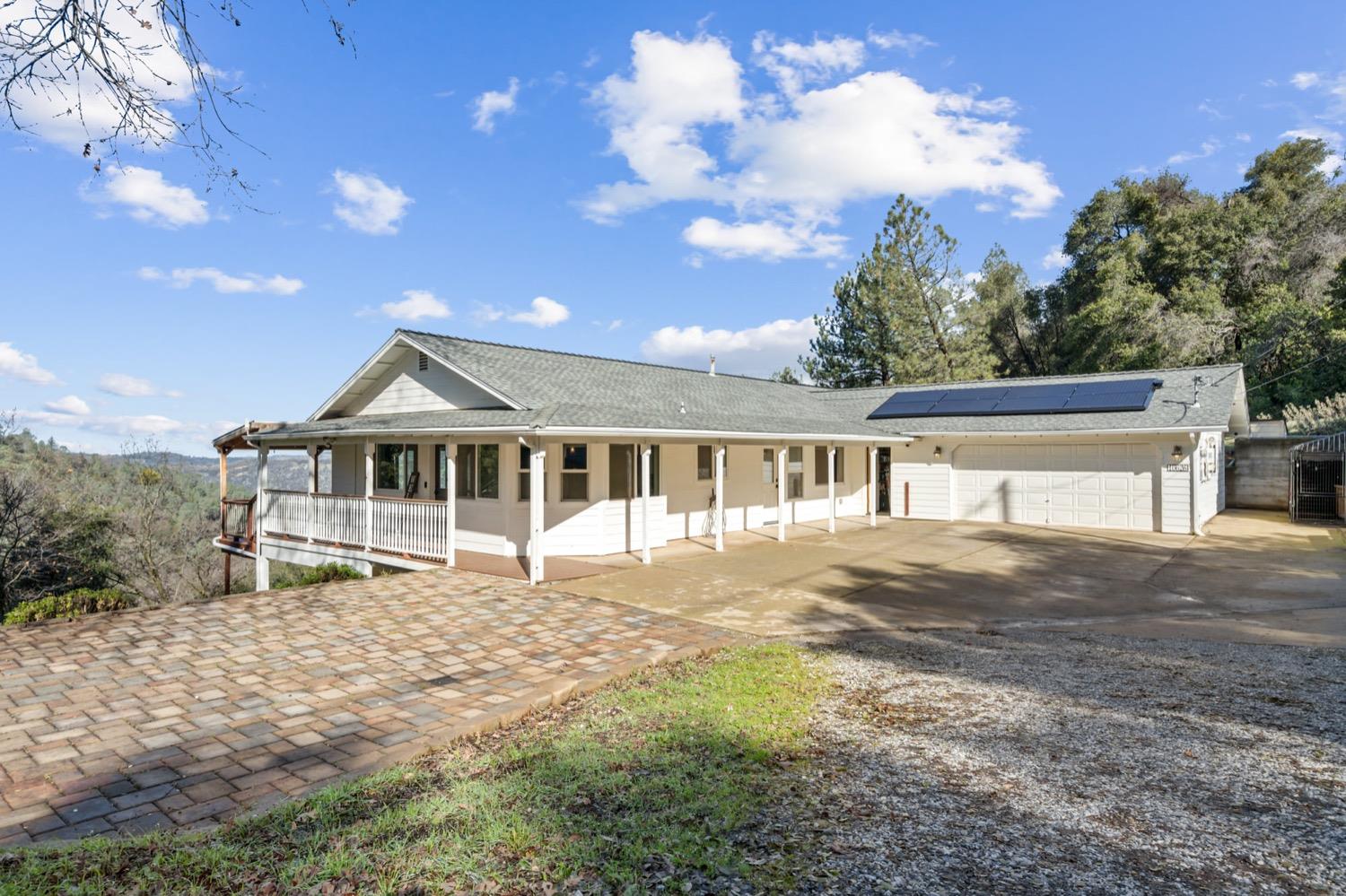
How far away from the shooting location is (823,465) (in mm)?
19406

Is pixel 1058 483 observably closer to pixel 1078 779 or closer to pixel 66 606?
pixel 1078 779

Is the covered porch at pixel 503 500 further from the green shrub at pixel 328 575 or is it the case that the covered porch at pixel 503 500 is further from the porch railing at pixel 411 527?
the green shrub at pixel 328 575

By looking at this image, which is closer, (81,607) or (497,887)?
(497,887)

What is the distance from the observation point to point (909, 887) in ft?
9.13

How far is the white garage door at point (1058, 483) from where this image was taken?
54.2 ft

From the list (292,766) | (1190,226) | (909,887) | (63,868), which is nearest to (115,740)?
(292,766)

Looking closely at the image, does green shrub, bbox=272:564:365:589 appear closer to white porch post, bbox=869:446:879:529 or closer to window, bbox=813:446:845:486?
window, bbox=813:446:845:486

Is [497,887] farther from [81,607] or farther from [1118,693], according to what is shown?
[81,607]

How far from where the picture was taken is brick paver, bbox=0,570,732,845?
3869mm

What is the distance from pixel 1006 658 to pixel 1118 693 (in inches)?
48.3

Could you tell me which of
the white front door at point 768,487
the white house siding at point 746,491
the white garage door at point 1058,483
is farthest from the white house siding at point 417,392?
the white garage door at point 1058,483

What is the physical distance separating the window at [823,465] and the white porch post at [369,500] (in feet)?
38.8

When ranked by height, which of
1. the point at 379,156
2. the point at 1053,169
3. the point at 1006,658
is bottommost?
the point at 1006,658

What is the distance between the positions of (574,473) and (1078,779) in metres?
9.89
